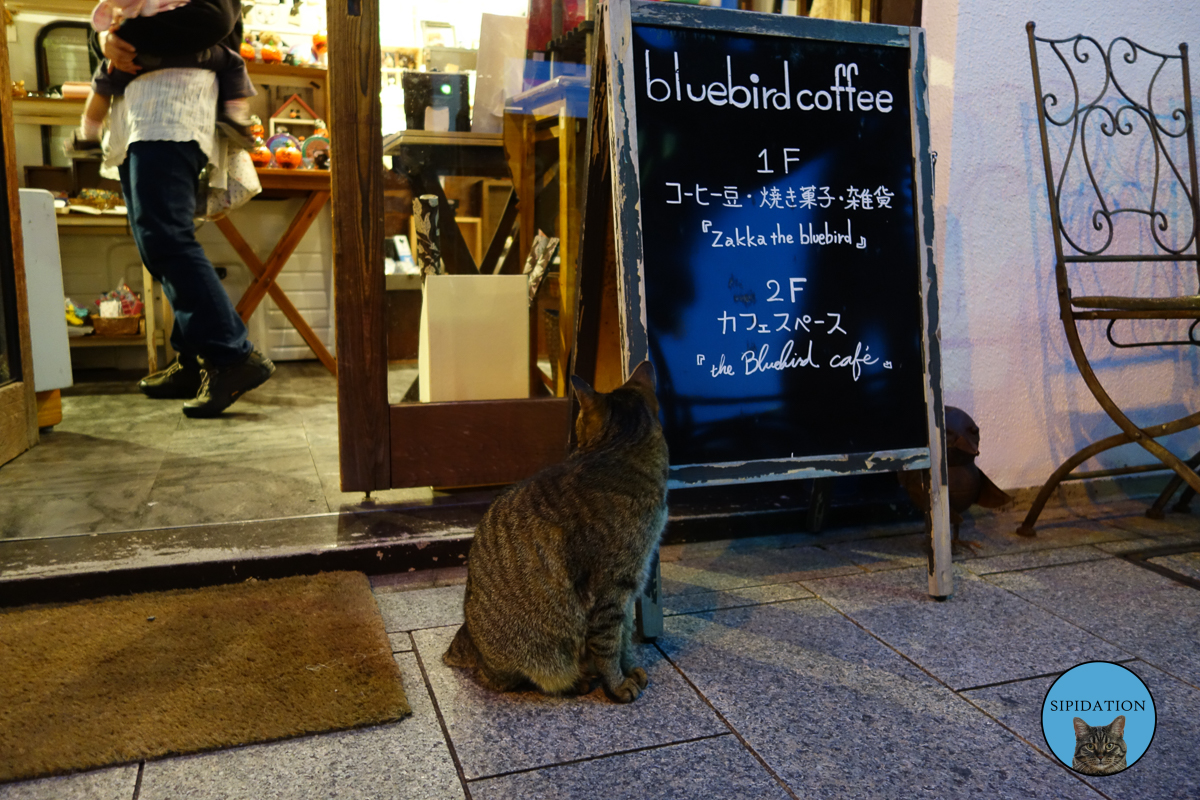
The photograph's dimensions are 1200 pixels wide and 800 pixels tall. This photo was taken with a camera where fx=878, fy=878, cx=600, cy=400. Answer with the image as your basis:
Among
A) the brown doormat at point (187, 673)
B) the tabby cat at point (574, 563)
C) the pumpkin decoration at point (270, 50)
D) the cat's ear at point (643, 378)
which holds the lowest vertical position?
the brown doormat at point (187, 673)

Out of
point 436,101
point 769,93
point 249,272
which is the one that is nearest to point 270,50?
point 249,272

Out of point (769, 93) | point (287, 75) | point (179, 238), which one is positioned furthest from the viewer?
point (287, 75)

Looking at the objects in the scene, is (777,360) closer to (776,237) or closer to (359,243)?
(776,237)

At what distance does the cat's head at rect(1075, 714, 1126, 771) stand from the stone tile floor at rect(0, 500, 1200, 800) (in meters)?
0.03

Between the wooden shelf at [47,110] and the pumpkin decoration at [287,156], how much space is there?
1.13 m

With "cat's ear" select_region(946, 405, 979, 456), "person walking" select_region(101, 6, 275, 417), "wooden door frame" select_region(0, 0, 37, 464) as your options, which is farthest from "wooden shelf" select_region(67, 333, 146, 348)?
"cat's ear" select_region(946, 405, 979, 456)

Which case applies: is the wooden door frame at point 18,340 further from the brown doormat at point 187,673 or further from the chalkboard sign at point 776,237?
the chalkboard sign at point 776,237

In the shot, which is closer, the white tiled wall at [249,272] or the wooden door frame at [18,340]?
the wooden door frame at [18,340]

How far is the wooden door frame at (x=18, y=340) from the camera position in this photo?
119 inches

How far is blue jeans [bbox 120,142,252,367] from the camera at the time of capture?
328 centimetres

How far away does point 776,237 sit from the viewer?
2158 mm

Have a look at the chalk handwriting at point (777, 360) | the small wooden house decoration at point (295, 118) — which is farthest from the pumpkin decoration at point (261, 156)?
the chalk handwriting at point (777, 360)

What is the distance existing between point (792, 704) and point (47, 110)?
16.1 ft

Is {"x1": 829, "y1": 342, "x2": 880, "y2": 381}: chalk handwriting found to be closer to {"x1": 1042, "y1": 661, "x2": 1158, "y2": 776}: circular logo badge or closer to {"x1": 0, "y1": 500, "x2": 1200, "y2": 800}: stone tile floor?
{"x1": 0, "y1": 500, "x2": 1200, "y2": 800}: stone tile floor
